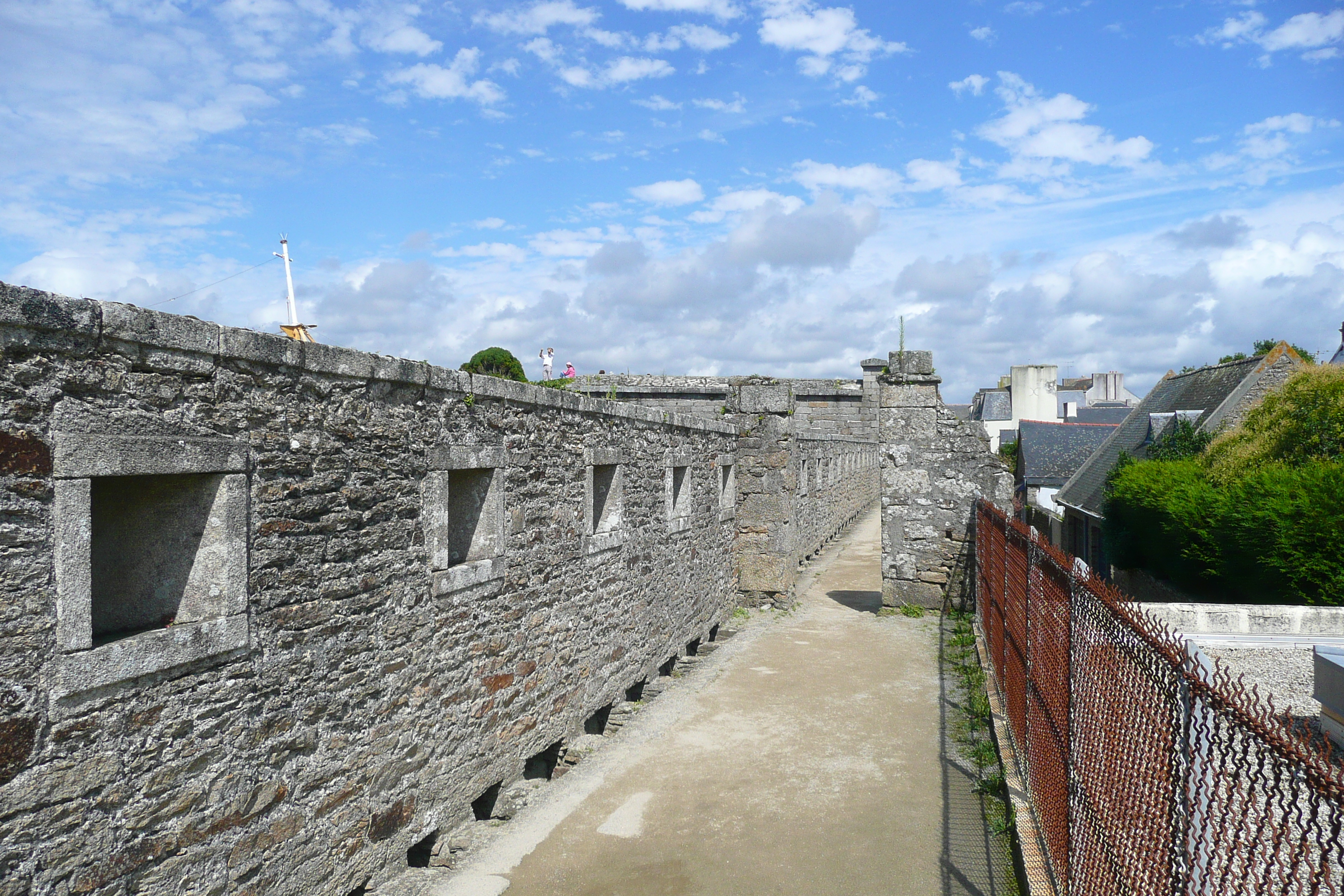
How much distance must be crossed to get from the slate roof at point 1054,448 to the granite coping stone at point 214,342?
19.4 metres

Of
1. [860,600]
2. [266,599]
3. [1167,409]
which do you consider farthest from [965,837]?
[1167,409]

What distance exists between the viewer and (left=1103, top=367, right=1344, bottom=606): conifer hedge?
7457 millimetres

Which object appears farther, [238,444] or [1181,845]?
[238,444]

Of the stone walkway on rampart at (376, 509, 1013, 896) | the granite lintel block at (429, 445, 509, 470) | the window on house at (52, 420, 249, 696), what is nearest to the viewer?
the window on house at (52, 420, 249, 696)

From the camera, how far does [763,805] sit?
5.74 meters

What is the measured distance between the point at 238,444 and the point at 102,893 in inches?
64.2

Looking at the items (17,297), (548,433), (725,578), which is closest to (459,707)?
(548,433)

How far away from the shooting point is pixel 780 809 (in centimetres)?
567

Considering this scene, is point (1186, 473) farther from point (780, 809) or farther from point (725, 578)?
point (780, 809)

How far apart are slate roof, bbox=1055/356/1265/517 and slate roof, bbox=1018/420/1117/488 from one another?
288 cm

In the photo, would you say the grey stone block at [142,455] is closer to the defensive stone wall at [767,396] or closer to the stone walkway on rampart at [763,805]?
the stone walkway on rampart at [763,805]

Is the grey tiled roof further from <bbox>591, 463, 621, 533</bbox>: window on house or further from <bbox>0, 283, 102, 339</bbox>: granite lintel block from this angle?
<bbox>0, 283, 102, 339</bbox>: granite lintel block

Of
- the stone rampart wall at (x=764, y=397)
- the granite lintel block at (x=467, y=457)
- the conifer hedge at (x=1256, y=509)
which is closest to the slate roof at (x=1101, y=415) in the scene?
the stone rampart wall at (x=764, y=397)

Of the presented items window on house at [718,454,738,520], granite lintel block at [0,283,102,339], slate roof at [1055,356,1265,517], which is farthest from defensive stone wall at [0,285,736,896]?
slate roof at [1055,356,1265,517]
